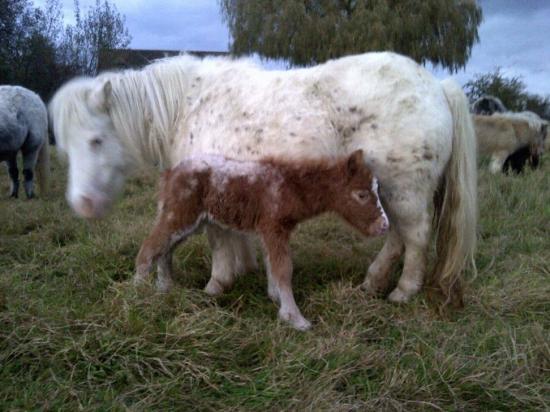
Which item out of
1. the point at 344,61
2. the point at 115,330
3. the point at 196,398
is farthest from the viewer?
the point at 344,61

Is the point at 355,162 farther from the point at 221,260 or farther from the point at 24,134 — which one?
the point at 24,134

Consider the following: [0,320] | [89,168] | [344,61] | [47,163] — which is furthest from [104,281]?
[47,163]

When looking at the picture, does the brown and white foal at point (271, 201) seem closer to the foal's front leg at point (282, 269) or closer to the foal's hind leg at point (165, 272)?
the foal's front leg at point (282, 269)

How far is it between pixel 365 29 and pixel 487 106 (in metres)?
4.06

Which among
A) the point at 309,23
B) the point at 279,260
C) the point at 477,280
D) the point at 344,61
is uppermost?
the point at 309,23

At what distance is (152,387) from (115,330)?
486 millimetres

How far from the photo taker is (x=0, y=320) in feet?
9.51

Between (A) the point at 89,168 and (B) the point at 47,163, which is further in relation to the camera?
(B) the point at 47,163

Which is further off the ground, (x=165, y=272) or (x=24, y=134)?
(x=24, y=134)

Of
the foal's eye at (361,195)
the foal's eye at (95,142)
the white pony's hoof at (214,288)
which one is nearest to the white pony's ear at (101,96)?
the foal's eye at (95,142)

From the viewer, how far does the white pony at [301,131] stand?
3.69 metres

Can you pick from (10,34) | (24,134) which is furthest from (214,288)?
(10,34)

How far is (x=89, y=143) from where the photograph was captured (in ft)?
12.8

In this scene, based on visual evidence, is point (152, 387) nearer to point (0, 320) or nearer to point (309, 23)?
point (0, 320)
